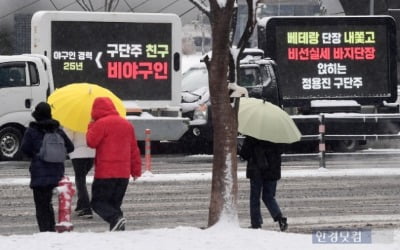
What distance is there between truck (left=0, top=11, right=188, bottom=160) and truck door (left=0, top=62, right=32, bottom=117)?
693mm

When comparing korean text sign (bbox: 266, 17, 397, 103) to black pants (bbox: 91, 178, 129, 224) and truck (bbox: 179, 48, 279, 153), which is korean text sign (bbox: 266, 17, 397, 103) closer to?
truck (bbox: 179, 48, 279, 153)

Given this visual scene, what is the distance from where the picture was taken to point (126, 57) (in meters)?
26.5

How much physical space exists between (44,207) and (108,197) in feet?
2.29

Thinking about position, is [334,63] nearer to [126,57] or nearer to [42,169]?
[126,57]

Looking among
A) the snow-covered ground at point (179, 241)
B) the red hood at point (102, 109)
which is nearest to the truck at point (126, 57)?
the red hood at point (102, 109)

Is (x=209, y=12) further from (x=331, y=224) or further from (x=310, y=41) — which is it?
(x=310, y=41)

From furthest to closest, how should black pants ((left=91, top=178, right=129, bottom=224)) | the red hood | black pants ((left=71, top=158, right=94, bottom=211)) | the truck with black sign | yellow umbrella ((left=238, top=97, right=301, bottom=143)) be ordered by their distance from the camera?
1. the truck with black sign
2. black pants ((left=71, top=158, right=94, bottom=211))
3. yellow umbrella ((left=238, top=97, right=301, bottom=143))
4. the red hood
5. black pants ((left=91, top=178, right=129, bottom=224))

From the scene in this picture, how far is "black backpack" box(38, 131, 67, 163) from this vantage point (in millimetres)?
11672

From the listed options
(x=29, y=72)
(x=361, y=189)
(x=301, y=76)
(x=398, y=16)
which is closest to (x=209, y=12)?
(x=361, y=189)

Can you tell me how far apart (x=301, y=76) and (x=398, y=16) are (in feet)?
61.3

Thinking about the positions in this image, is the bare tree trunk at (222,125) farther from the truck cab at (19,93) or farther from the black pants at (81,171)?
the truck cab at (19,93)

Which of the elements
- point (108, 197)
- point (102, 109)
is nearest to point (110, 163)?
point (108, 197)

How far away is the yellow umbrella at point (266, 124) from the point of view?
12891mm

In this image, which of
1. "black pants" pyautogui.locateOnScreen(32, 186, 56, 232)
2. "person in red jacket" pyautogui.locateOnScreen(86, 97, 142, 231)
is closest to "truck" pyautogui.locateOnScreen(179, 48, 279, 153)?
"person in red jacket" pyautogui.locateOnScreen(86, 97, 142, 231)
